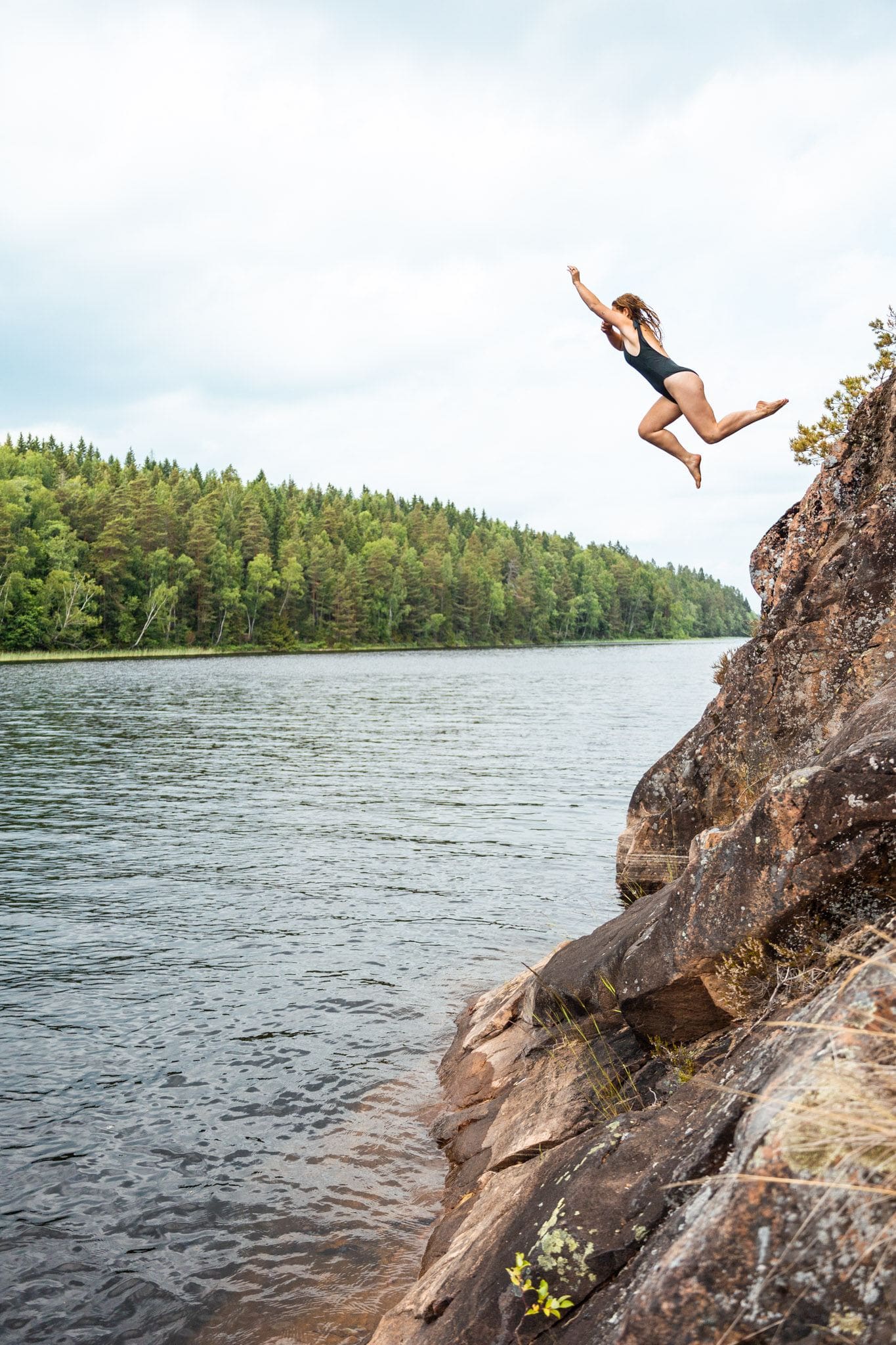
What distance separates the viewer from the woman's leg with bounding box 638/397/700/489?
8867mm

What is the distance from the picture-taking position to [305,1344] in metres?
6.33

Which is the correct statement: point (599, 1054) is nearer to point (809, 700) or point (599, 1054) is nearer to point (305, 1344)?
point (305, 1344)

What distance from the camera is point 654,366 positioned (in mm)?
8641

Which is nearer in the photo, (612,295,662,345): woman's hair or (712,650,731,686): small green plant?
(612,295,662,345): woman's hair

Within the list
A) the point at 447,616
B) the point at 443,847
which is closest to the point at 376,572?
the point at 447,616

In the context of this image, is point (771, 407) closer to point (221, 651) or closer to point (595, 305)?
point (595, 305)

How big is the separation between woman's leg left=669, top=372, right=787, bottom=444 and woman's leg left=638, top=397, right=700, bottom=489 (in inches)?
10.5

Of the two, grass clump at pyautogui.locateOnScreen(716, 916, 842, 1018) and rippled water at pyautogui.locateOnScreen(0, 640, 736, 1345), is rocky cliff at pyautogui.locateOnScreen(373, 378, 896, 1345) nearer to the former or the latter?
grass clump at pyautogui.locateOnScreen(716, 916, 842, 1018)

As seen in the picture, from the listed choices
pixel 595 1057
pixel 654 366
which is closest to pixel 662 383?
pixel 654 366

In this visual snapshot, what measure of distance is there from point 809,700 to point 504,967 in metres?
6.38

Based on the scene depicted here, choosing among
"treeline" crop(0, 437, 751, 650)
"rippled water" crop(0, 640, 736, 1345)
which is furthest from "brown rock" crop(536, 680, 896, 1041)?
"treeline" crop(0, 437, 751, 650)

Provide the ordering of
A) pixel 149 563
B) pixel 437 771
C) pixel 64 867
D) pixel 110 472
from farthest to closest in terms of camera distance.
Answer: pixel 110 472 → pixel 149 563 → pixel 437 771 → pixel 64 867

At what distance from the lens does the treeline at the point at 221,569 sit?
4321 inches

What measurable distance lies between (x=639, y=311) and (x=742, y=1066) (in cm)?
673
